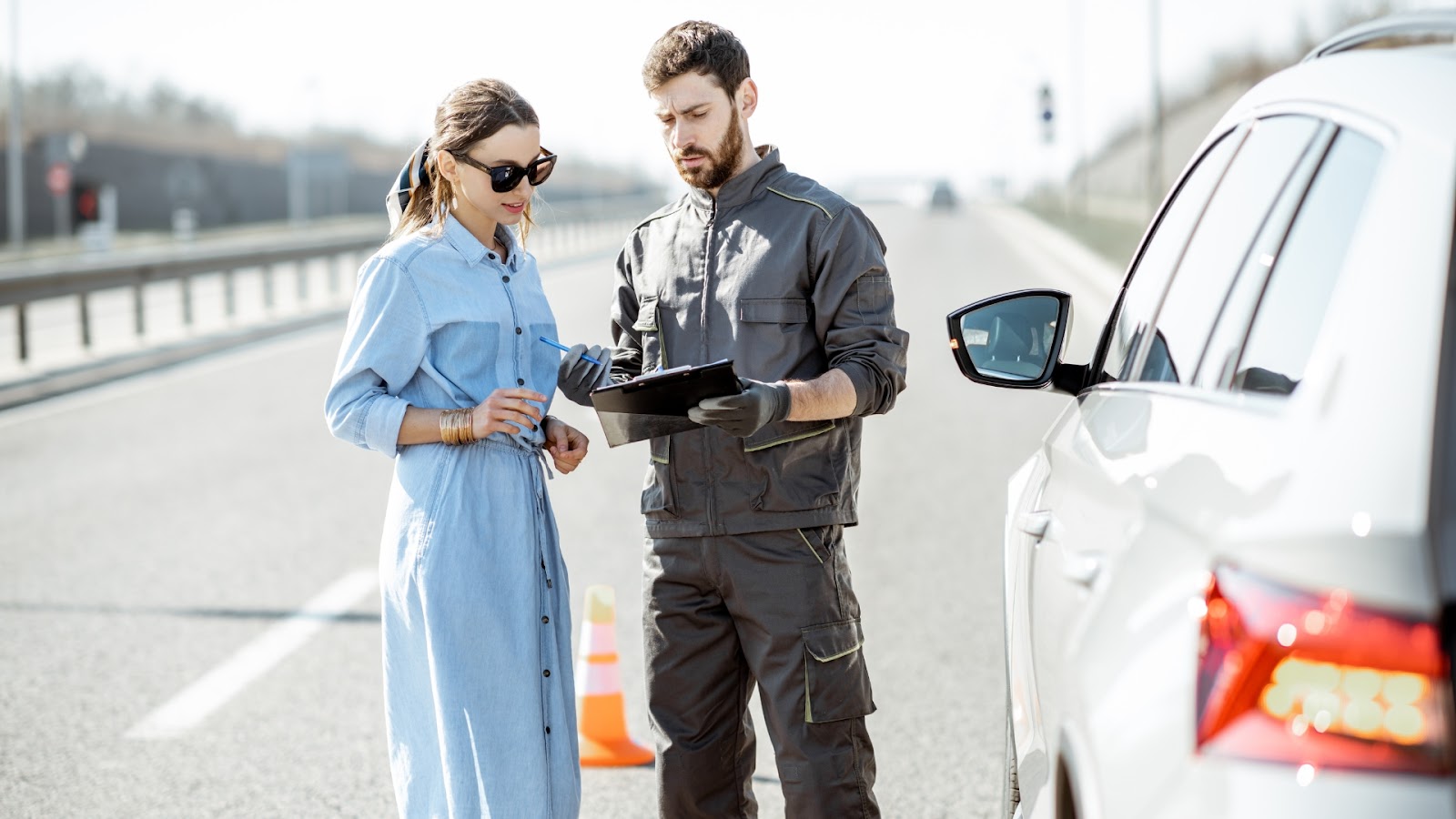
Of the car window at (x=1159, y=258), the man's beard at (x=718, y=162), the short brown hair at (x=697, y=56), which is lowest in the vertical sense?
the car window at (x=1159, y=258)

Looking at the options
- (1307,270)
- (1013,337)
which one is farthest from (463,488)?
(1307,270)

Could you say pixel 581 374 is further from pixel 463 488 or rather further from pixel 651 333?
pixel 463 488

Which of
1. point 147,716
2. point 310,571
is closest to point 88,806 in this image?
point 147,716

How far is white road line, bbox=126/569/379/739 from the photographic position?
5.32 m

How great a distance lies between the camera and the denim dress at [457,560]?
3.25 m

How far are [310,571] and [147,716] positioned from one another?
2.22m

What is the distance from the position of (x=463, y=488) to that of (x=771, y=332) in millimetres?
760

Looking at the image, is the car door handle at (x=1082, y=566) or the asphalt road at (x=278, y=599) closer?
the car door handle at (x=1082, y=566)

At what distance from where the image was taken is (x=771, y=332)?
340cm

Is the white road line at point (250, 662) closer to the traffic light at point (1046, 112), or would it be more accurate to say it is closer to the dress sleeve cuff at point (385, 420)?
the dress sleeve cuff at point (385, 420)

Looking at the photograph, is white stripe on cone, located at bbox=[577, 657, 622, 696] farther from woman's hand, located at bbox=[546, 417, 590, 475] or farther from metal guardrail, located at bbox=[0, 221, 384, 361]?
metal guardrail, located at bbox=[0, 221, 384, 361]

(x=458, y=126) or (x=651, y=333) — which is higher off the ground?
(x=458, y=126)

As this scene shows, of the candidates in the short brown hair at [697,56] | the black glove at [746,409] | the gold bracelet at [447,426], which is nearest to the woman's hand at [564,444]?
the gold bracelet at [447,426]

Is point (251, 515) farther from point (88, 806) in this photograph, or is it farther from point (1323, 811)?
point (1323, 811)
